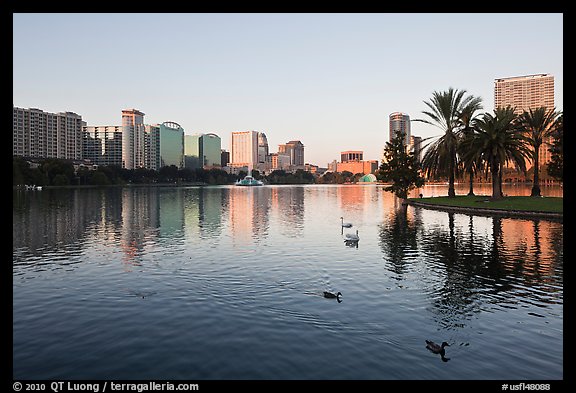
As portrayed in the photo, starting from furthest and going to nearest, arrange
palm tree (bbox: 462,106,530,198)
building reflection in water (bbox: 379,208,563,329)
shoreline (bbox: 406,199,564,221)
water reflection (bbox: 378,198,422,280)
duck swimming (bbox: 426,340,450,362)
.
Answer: palm tree (bbox: 462,106,530,198) → shoreline (bbox: 406,199,564,221) → water reflection (bbox: 378,198,422,280) → building reflection in water (bbox: 379,208,563,329) → duck swimming (bbox: 426,340,450,362)

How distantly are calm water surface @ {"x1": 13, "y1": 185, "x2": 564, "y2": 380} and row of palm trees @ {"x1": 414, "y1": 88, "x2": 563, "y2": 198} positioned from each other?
26.6 m

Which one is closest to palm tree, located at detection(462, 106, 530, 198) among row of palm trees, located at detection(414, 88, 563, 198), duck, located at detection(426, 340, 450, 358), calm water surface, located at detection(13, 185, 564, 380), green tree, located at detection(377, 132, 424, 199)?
row of palm trees, located at detection(414, 88, 563, 198)

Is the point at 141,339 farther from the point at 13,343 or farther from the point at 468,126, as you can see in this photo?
the point at 468,126

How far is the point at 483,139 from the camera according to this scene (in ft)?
183

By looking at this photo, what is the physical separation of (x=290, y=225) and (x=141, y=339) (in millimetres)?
31354

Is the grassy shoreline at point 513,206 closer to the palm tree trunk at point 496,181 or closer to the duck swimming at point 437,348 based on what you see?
the palm tree trunk at point 496,181

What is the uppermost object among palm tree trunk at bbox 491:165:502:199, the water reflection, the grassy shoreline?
palm tree trunk at bbox 491:165:502:199

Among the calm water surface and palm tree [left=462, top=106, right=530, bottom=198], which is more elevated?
palm tree [left=462, top=106, right=530, bottom=198]

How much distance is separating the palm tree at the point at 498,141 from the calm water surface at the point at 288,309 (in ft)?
84.9

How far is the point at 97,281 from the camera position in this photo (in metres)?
20.4

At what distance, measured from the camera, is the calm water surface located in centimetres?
1120

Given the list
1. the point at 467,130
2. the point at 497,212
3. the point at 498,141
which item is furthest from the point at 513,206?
the point at 467,130

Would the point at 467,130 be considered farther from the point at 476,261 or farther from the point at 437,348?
the point at 437,348

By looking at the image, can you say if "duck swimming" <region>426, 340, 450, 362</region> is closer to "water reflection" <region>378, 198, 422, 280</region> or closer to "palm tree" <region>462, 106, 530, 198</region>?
"water reflection" <region>378, 198, 422, 280</region>
